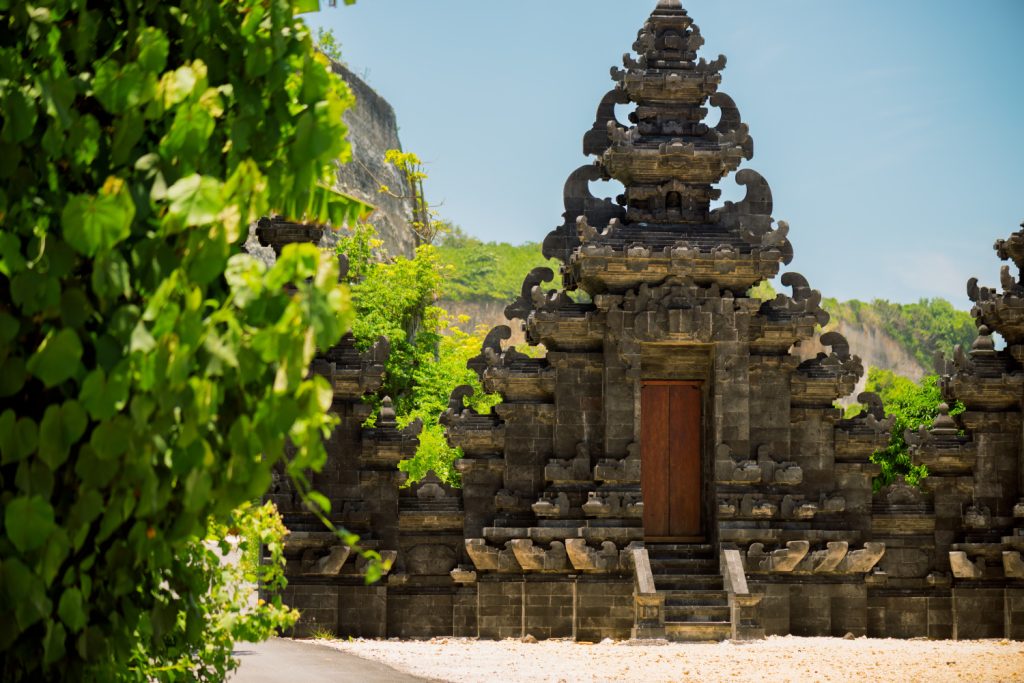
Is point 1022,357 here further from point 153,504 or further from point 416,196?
point 416,196

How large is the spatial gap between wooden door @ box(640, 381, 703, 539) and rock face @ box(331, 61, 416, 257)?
37.9 meters

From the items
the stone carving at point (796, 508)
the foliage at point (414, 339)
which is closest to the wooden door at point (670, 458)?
the stone carving at point (796, 508)

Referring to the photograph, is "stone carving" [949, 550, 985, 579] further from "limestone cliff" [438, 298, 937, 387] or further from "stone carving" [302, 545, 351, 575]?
"limestone cliff" [438, 298, 937, 387]

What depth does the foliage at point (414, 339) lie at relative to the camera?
41406 mm

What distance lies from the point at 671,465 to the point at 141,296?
16.8 m

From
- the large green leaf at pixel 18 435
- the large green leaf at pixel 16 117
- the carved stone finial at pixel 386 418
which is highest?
the large green leaf at pixel 16 117

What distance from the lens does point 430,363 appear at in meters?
44.2

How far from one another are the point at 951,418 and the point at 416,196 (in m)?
31.3

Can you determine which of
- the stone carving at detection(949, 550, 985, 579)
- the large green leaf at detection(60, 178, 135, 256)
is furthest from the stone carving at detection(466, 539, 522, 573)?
the large green leaf at detection(60, 178, 135, 256)

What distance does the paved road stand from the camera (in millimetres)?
14965

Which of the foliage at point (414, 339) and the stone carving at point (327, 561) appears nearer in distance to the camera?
the stone carving at point (327, 561)

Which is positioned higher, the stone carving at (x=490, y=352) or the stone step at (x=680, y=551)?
the stone carving at (x=490, y=352)

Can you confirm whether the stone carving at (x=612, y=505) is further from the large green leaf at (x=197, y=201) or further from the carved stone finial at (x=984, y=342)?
the large green leaf at (x=197, y=201)

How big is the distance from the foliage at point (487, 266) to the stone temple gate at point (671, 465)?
183ft
